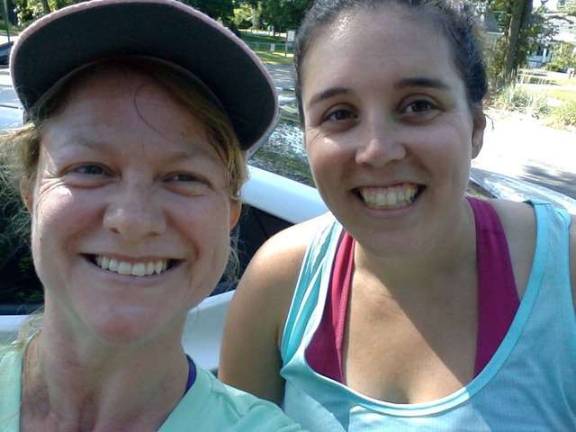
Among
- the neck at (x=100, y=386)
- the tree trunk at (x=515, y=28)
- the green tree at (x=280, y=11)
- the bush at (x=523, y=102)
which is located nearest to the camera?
the neck at (x=100, y=386)

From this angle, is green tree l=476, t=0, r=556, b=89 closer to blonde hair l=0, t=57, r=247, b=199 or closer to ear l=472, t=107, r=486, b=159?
ear l=472, t=107, r=486, b=159

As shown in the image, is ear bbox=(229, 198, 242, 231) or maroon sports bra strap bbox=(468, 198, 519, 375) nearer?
ear bbox=(229, 198, 242, 231)

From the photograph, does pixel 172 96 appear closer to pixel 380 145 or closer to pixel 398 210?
pixel 380 145

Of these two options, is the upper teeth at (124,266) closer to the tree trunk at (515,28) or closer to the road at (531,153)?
the road at (531,153)

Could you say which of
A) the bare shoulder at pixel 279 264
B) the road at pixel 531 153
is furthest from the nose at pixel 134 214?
the road at pixel 531 153

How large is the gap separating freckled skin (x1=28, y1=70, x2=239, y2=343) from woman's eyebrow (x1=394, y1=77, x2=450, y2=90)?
520 mm

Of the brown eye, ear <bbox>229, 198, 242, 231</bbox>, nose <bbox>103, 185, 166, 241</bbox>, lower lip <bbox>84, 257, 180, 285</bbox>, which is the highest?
the brown eye

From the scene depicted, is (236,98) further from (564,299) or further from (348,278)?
(564,299)

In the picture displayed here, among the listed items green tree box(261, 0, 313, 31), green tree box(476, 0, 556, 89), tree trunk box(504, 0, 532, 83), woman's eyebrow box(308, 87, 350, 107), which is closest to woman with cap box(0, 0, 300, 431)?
woman's eyebrow box(308, 87, 350, 107)

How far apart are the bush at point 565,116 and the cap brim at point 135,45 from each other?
1817 centimetres

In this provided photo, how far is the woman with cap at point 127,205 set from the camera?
1324mm

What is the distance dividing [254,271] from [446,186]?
1.82 ft

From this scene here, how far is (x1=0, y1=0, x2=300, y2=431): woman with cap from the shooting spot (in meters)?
1.32

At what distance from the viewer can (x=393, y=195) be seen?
176 cm
